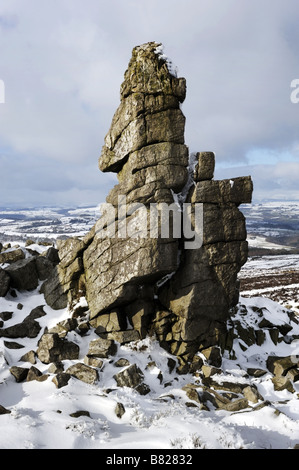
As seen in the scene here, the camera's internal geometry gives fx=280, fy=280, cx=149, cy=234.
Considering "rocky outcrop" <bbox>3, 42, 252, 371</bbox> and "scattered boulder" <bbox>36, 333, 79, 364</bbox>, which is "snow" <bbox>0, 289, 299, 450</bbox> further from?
"rocky outcrop" <bbox>3, 42, 252, 371</bbox>

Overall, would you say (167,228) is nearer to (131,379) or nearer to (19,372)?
(131,379)

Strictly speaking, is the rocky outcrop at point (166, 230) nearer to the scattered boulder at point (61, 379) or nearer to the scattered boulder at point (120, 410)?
the scattered boulder at point (61, 379)

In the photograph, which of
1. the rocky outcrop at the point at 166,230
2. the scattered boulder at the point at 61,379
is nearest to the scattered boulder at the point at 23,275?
the rocky outcrop at the point at 166,230

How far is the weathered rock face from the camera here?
70.1 ft

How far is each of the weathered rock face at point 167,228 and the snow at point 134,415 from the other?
2.45m

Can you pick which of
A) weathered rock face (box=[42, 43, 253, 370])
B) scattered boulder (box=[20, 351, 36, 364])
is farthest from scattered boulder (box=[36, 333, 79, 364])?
weathered rock face (box=[42, 43, 253, 370])

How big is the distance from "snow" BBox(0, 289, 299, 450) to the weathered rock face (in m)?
2.45

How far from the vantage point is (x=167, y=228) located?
20.8 m

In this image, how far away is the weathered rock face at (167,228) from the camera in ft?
70.1

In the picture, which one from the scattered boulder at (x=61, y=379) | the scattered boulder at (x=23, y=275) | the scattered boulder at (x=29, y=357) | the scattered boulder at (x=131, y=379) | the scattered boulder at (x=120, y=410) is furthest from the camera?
the scattered boulder at (x=23, y=275)
